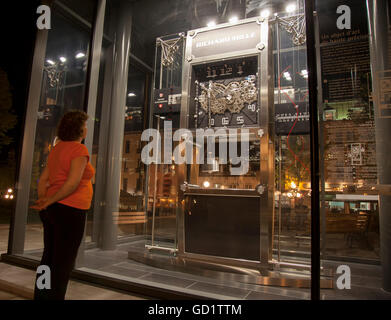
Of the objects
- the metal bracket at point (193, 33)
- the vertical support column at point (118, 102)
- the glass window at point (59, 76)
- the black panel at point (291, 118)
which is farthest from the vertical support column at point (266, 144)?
the vertical support column at point (118, 102)

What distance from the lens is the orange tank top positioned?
1562mm

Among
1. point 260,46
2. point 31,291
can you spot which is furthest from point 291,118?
point 31,291

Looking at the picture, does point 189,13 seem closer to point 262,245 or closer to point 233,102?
point 233,102

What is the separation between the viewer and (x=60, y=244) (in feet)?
4.96

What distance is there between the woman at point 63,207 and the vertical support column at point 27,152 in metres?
1.87

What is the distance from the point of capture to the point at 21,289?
218cm

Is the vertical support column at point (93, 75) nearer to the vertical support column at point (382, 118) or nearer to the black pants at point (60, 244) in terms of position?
the black pants at point (60, 244)

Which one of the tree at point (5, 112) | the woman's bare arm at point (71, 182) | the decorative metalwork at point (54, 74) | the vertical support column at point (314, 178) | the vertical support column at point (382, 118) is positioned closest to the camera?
the woman's bare arm at point (71, 182)

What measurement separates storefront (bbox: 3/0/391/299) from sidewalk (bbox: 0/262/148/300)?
91mm

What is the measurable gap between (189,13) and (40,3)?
178 centimetres

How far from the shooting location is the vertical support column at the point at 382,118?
2180 mm

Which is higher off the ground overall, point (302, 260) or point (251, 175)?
point (251, 175)
